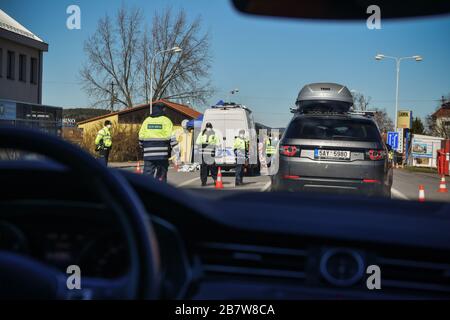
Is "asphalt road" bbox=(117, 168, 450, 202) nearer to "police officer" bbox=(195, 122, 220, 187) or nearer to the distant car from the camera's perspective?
"police officer" bbox=(195, 122, 220, 187)

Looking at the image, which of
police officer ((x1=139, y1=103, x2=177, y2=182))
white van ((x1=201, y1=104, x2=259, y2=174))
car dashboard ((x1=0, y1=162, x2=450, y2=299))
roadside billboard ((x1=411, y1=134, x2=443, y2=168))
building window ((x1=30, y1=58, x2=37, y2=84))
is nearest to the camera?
car dashboard ((x1=0, y1=162, x2=450, y2=299))

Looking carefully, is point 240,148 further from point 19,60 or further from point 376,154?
point 19,60

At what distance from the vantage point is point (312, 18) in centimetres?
250

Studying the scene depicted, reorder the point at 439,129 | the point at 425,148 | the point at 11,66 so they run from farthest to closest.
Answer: the point at 439,129 < the point at 425,148 < the point at 11,66

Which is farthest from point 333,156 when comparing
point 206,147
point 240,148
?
point 240,148

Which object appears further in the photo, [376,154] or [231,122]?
[231,122]

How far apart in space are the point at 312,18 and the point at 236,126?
1914 centimetres

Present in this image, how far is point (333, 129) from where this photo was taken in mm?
7930

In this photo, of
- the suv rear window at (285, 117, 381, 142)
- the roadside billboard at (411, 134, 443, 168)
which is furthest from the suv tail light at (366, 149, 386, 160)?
the roadside billboard at (411, 134, 443, 168)

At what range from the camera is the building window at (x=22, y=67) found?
3.28 metres

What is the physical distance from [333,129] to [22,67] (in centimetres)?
510

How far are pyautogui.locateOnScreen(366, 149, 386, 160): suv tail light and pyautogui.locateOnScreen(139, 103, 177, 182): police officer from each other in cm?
250

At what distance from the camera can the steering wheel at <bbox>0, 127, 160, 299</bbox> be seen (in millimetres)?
1842
